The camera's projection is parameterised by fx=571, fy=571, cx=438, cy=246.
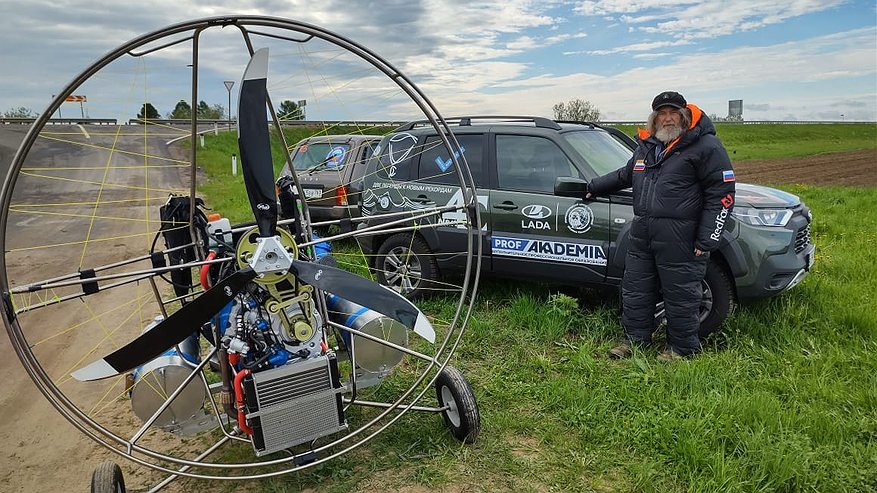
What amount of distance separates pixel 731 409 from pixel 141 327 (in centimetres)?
547

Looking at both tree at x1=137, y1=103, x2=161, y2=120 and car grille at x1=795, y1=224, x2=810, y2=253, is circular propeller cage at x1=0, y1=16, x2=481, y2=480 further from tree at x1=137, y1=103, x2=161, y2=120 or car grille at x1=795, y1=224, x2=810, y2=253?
car grille at x1=795, y1=224, x2=810, y2=253

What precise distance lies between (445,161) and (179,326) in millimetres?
4025

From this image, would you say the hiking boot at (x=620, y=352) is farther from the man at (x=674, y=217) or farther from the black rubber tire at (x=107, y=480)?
the black rubber tire at (x=107, y=480)

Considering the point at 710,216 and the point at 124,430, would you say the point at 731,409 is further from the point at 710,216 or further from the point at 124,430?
the point at 124,430

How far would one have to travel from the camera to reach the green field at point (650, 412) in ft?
10.6

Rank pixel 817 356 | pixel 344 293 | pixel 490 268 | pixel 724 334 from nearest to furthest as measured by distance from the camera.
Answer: pixel 344 293 → pixel 817 356 → pixel 724 334 → pixel 490 268

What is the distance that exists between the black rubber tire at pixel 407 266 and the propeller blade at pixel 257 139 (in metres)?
3.47

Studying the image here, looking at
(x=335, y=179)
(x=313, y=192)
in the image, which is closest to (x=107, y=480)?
(x=313, y=192)

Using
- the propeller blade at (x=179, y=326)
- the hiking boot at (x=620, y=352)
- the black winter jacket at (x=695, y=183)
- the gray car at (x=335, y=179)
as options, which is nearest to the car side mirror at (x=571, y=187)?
the black winter jacket at (x=695, y=183)

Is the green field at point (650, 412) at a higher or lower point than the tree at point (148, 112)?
lower

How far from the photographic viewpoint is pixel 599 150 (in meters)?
5.81

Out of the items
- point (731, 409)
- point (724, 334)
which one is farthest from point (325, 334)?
point (724, 334)

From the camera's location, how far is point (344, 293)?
2.92 metres

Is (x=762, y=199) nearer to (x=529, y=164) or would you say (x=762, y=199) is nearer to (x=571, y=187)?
(x=571, y=187)
